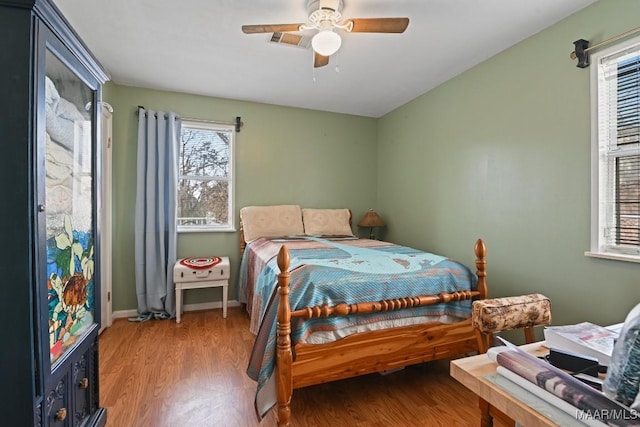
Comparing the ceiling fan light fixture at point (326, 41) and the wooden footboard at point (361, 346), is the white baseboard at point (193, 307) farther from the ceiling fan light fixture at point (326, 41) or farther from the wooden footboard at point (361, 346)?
the ceiling fan light fixture at point (326, 41)

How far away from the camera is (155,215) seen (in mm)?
3248

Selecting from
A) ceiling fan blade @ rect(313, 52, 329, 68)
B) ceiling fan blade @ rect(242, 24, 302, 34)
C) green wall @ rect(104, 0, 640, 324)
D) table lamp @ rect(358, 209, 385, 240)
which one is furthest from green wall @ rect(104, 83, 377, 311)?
ceiling fan blade @ rect(242, 24, 302, 34)

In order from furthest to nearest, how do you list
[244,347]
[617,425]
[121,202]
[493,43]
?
[121,202]
[244,347]
[493,43]
[617,425]

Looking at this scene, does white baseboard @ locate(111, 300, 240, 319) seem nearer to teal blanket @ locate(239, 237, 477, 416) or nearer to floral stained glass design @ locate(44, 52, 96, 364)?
teal blanket @ locate(239, 237, 477, 416)

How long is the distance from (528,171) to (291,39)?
6.53 ft

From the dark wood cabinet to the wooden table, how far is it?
4.40 ft

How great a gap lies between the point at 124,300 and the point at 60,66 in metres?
2.76

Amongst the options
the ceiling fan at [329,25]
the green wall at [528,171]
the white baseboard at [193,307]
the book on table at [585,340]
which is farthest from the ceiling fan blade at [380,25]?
the white baseboard at [193,307]

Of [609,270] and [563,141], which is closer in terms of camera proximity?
[609,270]

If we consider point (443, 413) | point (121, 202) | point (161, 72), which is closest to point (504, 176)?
point (443, 413)

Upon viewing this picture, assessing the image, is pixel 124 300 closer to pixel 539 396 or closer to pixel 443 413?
pixel 443 413

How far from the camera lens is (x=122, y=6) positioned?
6.39ft

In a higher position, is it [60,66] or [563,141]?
[60,66]

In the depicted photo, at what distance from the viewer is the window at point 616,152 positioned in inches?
67.8
